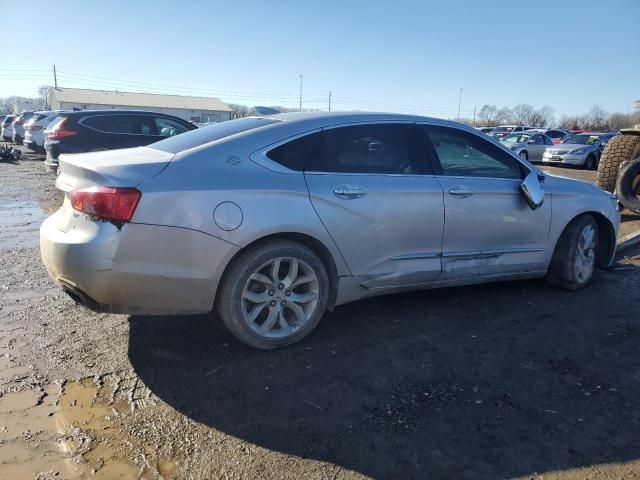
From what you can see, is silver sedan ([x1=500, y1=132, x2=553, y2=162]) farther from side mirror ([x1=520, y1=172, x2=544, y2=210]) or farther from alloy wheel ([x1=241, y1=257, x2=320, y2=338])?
alloy wheel ([x1=241, y1=257, x2=320, y2=338])

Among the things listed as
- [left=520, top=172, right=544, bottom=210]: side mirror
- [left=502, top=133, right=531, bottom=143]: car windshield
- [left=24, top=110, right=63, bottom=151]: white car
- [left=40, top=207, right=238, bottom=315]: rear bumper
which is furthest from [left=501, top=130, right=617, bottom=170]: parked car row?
[left=40, top=207, right=238, bottom=315]: rear bumper

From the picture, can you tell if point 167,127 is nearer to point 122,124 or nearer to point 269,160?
point 122,124

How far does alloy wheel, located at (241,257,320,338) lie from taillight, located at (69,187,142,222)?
0.85 metres

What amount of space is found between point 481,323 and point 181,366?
2295 mm

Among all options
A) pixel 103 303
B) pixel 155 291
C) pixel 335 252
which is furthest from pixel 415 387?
pixel 103 303

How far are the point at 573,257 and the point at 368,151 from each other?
92.0 inches

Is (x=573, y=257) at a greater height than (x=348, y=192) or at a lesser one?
lesser

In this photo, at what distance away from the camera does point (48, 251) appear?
11.0 feet

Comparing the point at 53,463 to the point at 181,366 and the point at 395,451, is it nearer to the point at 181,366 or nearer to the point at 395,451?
the point at 181,366

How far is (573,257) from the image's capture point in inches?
192

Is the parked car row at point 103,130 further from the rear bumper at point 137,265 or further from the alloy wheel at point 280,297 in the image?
the alloy wheel at point 280,297

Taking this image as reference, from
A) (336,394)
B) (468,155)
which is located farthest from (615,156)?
(336,394)

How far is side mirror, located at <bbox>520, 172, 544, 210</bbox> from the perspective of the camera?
4.48 metres

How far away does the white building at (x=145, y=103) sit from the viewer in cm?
6969
